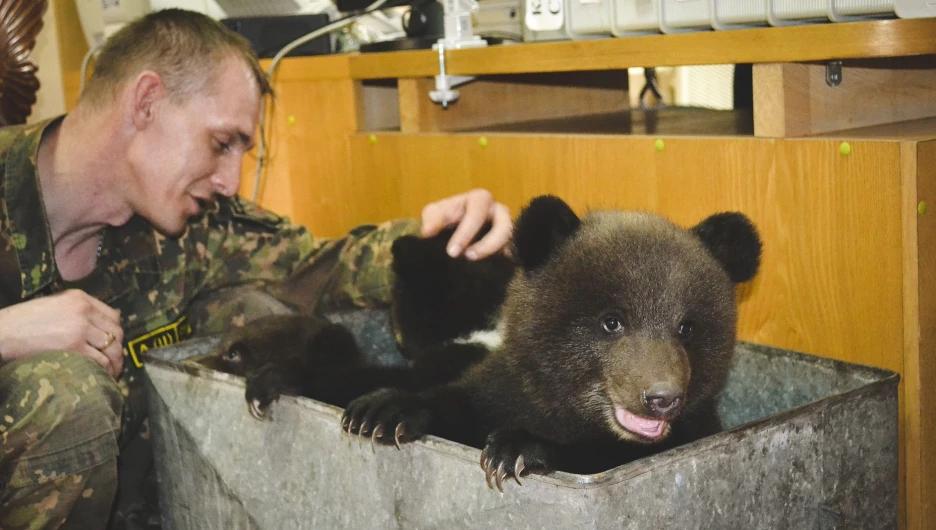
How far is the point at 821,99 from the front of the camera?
5.76ft

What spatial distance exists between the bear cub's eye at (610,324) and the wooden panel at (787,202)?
485 millimetres

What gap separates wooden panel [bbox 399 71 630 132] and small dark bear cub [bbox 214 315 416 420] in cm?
72

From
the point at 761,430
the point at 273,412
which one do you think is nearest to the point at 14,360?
the point at 273,412

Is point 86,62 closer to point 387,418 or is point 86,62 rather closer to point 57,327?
point 57,327

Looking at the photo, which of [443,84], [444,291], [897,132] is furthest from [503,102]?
[897,132]

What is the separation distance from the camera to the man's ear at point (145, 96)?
2.16 meters

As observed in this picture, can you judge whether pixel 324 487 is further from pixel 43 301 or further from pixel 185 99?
pixel 185 99

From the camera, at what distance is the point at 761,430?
1.19 metres

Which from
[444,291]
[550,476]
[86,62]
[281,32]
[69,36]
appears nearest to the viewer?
[550,476]

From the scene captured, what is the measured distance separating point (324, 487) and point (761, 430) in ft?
1.96

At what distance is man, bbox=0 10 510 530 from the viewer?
1.94 meters

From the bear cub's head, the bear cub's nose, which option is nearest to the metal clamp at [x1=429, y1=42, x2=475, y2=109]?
the bear cub's head

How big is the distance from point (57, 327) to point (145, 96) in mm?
576

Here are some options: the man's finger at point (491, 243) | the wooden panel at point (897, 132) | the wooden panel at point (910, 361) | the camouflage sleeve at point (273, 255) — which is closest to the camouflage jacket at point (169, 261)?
the camouflage sleeve at point (273, 255)
